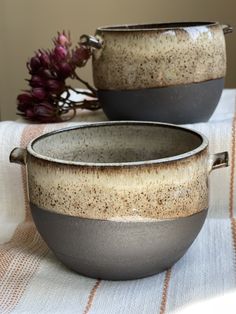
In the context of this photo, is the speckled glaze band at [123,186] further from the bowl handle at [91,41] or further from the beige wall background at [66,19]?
the beige wall background at [66,19]

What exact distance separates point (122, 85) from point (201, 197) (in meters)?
0.18

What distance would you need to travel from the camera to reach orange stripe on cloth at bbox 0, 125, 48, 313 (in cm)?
48

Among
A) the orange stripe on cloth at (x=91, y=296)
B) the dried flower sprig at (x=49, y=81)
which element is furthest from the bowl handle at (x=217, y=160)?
the dried flower sprig at (x=49, y=81)

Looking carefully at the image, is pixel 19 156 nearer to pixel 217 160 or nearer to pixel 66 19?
pixel 217 160

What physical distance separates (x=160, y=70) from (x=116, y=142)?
89 mm

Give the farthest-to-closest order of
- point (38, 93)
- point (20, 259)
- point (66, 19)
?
1. point (66, 19)
2. point (38, 93)
3. point (20, 259)

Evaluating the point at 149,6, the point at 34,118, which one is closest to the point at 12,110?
the point at 149,6

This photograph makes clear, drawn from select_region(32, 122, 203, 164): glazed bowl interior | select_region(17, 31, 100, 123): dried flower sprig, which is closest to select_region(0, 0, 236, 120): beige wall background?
select_region(17, 31, 100, 123): dried flower sprig

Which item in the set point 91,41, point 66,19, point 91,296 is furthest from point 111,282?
point 66,19

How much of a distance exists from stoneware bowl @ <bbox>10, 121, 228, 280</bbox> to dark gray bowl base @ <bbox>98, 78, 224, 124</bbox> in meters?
0.12

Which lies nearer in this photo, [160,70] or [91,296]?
[91,296]

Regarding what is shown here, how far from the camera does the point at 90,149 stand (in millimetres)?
555

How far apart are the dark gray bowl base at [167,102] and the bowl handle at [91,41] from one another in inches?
1.8

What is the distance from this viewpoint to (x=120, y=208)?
437 millimetres
